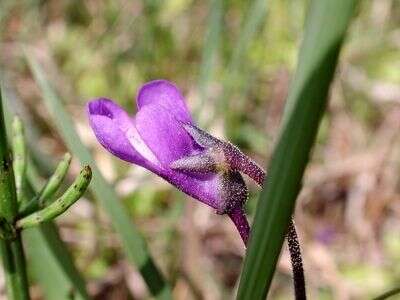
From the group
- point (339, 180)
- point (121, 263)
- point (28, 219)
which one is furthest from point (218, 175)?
point (339, 180)

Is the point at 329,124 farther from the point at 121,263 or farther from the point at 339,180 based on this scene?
the point at 121,263

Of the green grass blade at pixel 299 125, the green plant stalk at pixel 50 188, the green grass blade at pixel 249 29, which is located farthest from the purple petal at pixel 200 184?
the green grass blade at pixel 249 29

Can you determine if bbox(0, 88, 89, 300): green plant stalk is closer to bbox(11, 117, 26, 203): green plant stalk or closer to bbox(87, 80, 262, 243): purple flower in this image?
bbox(11, 117, 26, 203): green plant stalk

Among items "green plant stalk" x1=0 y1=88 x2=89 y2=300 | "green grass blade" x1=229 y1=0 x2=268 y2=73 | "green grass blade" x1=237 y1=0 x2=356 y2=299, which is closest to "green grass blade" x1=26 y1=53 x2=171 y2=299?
"green plant stalk" x1=0 y1=88 x2=89 y2=300

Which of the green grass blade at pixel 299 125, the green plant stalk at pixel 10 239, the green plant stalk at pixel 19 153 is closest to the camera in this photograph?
the green grass blade at pixel 299 125

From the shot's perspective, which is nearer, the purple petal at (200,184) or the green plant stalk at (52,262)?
the purple petal at (200,184)

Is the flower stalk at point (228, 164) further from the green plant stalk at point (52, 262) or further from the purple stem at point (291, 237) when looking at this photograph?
the green plant stalk at point (52, 262)

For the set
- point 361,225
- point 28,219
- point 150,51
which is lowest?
point 28,219

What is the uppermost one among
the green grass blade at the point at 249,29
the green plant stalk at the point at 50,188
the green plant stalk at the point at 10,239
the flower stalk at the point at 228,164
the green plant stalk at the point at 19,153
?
the green grass blade at the point at 249,29
